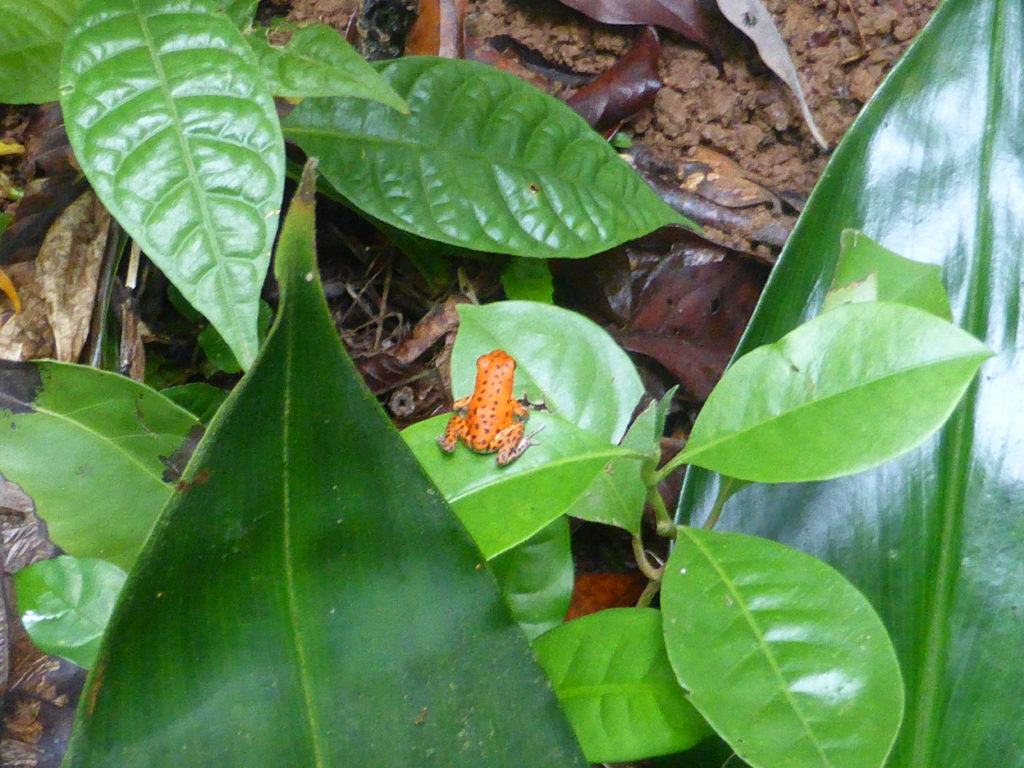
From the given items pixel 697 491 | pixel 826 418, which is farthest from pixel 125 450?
pixel 826 418

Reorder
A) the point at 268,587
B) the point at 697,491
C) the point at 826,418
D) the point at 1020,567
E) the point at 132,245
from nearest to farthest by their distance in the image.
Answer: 1. the point at 268,587
2. the point at 826,418
3. the point at 1020,567
4. the point at 697,491
5. the point at 132,245

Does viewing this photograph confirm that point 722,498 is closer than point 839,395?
No

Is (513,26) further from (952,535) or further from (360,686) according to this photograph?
(360,686)

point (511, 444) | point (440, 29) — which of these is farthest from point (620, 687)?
point (440, 29)

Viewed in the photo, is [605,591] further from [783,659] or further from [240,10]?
[240,10]

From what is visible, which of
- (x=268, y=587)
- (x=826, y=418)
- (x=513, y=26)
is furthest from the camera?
(x=513, y=26)

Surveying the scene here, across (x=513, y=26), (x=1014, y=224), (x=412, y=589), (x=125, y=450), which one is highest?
(x=513, y=26)
